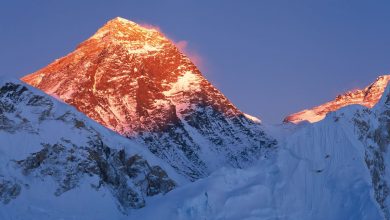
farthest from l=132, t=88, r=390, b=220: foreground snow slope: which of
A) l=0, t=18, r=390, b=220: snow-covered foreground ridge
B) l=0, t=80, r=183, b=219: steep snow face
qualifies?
l=0, t=80, r=183, b=219: steep snow face

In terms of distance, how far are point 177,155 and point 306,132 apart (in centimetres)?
10077

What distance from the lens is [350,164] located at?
81.0 meters

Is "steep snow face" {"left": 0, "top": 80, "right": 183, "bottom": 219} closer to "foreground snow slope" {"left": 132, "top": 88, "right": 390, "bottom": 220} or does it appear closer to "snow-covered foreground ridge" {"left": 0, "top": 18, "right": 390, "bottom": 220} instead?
"snow-covered foreground ridge" {"left": 0, "top": 18, "right": 390, "bottom": 220}

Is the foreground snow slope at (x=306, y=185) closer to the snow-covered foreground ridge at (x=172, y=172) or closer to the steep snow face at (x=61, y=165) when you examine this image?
the snow-covered foreground ridge at (x=172, y=172)

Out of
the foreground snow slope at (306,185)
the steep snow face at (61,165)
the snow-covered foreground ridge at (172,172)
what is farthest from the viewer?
the steep snow face at (61,165)

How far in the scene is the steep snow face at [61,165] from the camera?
11012 centimetres

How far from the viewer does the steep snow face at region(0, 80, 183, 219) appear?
110125 mm

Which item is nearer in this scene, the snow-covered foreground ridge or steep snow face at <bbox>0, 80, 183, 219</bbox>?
the snow-covered foreground ridge

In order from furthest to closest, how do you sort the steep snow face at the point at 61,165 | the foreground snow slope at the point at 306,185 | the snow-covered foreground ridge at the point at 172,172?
the steep snow face at the point at 61,165, the snow-covered foreground ridge at the point at 172,172, the foreground snow slope at the point at 306,185

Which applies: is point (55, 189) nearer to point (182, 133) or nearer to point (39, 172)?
point (39, 172)

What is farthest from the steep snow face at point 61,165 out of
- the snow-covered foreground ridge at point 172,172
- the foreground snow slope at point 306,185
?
the foreground snow slope at point 306,185

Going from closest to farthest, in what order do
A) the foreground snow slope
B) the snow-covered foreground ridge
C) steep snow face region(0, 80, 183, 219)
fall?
the foreground snow slope < the snow-covered foreground ridge < steep snow face region(0, 80, 183, 219)

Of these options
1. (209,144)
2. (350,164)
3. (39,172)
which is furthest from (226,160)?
(350,164)

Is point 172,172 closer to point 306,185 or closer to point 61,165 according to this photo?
point 61,165
